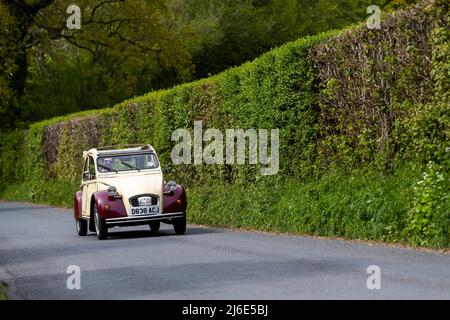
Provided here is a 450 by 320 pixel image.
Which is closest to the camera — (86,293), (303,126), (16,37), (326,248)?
(86,293)

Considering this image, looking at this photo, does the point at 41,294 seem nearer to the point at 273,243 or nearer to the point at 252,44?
the point at 273,243

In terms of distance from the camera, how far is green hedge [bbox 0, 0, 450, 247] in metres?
16.0

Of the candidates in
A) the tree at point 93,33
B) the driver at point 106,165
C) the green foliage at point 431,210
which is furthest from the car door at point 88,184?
the tree at point 93,33

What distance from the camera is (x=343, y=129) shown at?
1902cm

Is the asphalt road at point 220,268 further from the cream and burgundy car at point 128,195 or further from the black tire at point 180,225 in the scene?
the black tire at point 180,225

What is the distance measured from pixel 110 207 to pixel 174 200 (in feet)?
4.36

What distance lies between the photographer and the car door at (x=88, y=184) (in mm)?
21500

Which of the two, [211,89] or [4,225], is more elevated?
[211,89]

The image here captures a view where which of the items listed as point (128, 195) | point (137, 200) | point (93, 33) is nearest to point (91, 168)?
point (128, 195)

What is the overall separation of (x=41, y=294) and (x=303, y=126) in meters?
10.3

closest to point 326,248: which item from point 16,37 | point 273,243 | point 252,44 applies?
point 273,243

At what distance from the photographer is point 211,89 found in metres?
25.3

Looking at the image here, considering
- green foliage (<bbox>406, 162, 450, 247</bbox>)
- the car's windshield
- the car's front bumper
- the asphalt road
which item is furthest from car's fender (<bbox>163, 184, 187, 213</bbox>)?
green foliage (<bbox>406, 162, 450, 247</bbox>)

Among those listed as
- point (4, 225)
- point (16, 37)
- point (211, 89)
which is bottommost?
point (4, 225)
